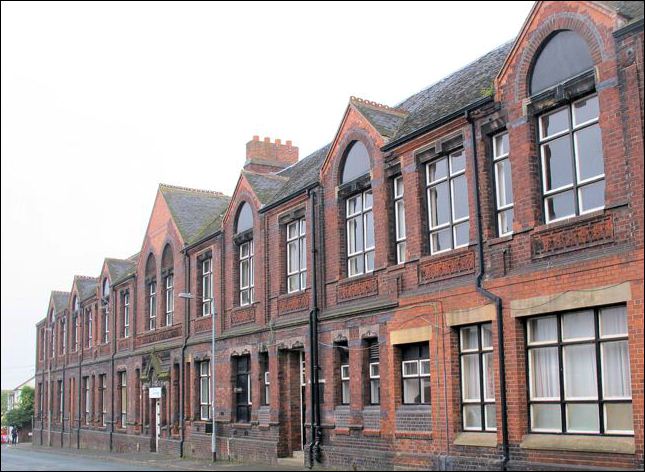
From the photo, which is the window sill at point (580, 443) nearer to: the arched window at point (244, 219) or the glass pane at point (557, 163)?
the glass pane at point (557, 163)

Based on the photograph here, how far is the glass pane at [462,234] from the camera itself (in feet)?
60.7

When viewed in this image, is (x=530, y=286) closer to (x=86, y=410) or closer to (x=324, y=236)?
(x=324, y=236)

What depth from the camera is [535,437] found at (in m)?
15.9

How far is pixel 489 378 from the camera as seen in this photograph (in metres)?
17.5

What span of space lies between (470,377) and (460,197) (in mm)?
4160

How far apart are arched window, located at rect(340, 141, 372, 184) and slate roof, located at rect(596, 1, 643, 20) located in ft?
26.9

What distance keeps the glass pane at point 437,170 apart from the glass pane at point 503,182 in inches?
72.1

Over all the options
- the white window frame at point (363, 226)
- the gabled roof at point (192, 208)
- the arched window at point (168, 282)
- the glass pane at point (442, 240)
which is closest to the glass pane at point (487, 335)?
the glass pane at point (442, 240)

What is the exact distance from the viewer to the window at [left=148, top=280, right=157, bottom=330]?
37.8m

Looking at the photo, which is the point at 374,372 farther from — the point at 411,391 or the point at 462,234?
the point at 462,234

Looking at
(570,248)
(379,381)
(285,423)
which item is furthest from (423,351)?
(285,423)

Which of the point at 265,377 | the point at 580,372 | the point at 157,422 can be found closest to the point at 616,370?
the point at 580,372

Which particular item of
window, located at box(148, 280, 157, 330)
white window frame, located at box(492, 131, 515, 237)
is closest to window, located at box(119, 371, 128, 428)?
window, located at box(148, 280, 157, 330)

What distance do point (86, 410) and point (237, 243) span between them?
22944mm
